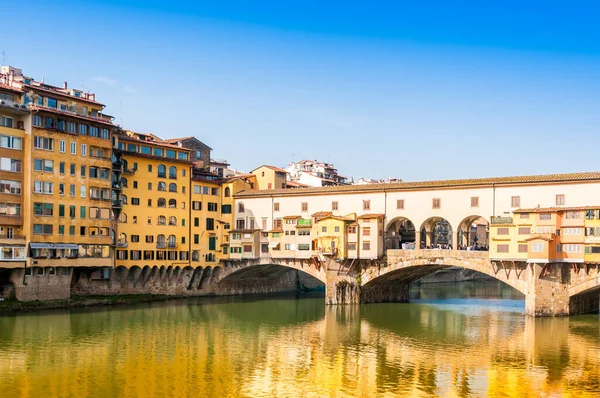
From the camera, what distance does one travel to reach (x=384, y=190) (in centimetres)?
5991

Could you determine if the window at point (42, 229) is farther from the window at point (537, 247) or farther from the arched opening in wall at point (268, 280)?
the window at point (537, 247)

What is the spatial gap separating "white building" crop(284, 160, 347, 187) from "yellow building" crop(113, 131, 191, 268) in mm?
40652

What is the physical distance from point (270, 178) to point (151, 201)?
17.2 metres

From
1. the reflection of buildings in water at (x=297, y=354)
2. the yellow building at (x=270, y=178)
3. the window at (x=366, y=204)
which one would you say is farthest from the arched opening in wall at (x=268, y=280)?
the reflection of buildings in water at (x=297, y=354)

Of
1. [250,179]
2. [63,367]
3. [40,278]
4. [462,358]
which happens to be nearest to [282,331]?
[462,358]

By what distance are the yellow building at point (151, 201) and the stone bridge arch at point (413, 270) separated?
18057 millimetres

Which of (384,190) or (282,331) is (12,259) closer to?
(282,331)

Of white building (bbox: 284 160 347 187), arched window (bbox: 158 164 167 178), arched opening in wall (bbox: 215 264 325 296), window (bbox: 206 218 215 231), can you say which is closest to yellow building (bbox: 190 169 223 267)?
window (bbox: 206 218 215 231)

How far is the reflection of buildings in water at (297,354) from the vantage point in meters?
30.0

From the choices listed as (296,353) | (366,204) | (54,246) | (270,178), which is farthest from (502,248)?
(54,246)

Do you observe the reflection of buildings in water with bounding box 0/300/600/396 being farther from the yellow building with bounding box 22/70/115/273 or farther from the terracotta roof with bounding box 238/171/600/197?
the terracotta roof with bounding box 238/171/600/197

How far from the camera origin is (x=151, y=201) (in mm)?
64188

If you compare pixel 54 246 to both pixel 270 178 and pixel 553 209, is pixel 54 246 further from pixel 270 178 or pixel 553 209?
pixel 553 209

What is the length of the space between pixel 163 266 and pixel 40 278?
13.1m
